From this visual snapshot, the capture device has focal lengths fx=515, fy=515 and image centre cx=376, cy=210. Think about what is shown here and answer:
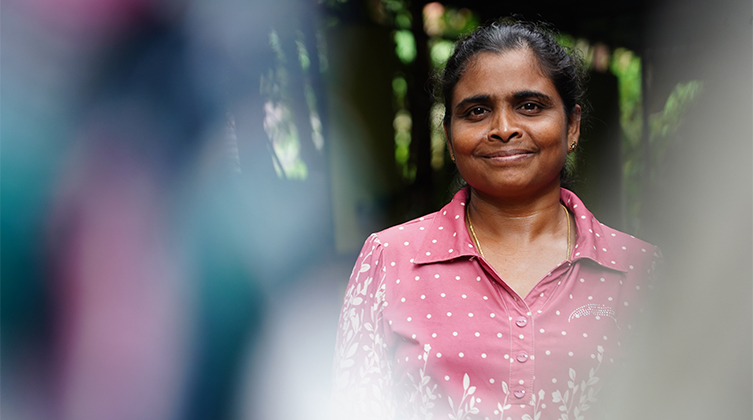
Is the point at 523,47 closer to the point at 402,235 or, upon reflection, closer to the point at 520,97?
the point at 520,97

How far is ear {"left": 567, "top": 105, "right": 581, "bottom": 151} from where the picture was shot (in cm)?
109

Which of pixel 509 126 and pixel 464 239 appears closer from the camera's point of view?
pixel 509 126

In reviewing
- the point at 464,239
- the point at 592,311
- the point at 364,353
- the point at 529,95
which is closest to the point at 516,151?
the point at 529,95

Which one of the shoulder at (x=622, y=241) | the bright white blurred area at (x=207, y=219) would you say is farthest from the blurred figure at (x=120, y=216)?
the shoulder at (x=622, y=241)

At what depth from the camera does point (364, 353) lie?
3.36ft

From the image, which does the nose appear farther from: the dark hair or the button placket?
the button placket

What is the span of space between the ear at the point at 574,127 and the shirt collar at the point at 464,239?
13 centimetres

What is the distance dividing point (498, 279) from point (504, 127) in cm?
29

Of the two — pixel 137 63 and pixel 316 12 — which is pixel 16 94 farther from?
pixel 316 12

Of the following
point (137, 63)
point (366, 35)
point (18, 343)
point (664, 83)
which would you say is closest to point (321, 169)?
point (366, 35)

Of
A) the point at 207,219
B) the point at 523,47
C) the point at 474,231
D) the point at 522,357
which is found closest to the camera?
the point at 522,357

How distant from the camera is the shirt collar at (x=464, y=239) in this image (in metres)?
1.01

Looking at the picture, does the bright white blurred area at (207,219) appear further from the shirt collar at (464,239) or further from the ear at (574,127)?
the ear at (574,127)

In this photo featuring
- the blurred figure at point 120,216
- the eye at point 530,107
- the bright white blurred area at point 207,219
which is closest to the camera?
the bright white blurred area at point 207,219
